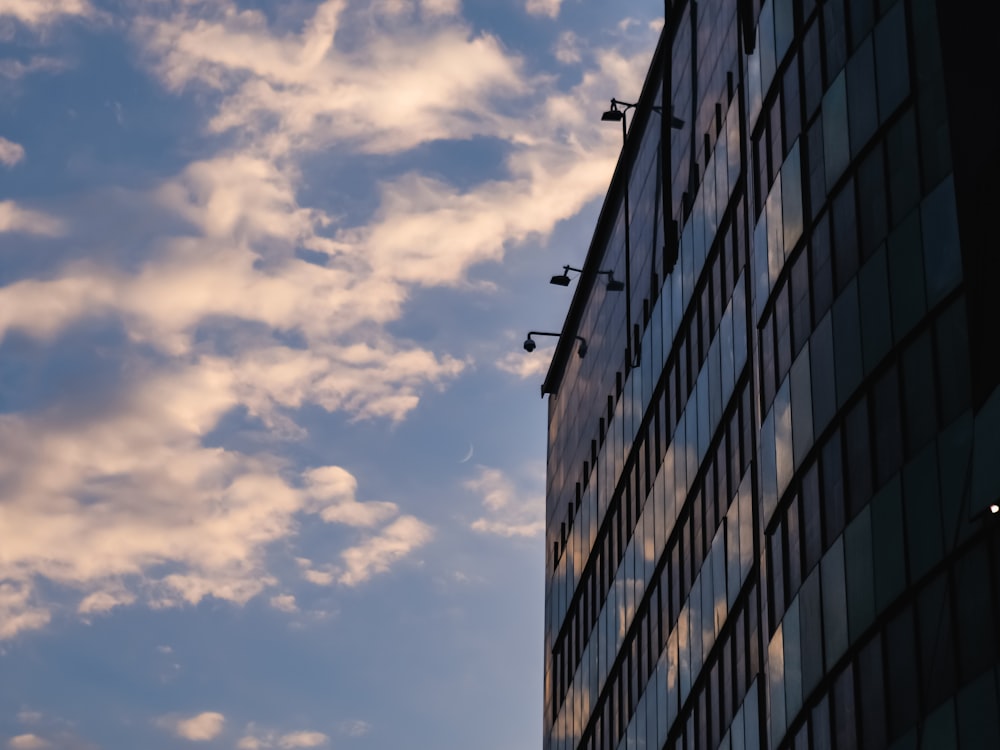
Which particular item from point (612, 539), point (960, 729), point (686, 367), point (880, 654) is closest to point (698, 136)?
point (686, 367)

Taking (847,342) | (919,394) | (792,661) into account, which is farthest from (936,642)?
(792,661)

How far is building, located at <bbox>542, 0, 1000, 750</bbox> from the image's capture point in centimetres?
2961

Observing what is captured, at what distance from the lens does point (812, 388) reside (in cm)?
3700

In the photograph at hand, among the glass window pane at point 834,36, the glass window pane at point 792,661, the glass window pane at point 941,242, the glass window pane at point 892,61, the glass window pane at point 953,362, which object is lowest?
the glass window pane at point 792,661

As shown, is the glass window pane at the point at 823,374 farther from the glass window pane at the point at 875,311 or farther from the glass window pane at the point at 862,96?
the glass window pane at the point at 862,96

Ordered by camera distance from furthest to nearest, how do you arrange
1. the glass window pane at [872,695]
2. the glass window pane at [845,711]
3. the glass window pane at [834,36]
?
the glass window pane at [834,36], the glass window pane at [845,711], the glass window pane at [872,695]

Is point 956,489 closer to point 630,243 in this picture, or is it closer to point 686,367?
point 686,367

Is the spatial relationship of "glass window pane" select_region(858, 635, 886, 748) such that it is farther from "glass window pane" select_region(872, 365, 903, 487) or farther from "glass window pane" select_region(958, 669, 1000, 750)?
"glass window pane" select_region(958, 669, 1000, 750)

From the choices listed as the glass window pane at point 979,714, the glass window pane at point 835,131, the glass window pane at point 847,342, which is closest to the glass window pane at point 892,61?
the glass window pane at point 835,131

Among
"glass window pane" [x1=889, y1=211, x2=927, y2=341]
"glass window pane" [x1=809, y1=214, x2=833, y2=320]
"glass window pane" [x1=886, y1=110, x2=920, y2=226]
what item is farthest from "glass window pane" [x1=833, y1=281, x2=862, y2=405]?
"glass window pane" [x1=886, y1=110, x2=920, y2=226]

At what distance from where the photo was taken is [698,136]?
186 ft

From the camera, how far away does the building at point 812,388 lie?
29609 mm

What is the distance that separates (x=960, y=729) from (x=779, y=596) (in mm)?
11226

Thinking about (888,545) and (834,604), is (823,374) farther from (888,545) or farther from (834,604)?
(888,545)
